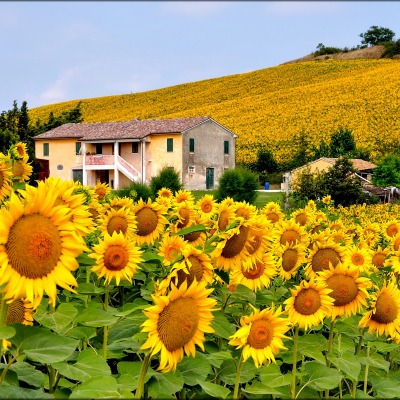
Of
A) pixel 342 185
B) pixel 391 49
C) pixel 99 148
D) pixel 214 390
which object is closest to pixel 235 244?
pixel 214 390

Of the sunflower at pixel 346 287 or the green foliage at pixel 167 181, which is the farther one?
the green foliage at pixel 167 181

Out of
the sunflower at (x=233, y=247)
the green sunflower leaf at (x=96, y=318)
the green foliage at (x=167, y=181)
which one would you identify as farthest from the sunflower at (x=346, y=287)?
the green foliage at (x=167, y=181)

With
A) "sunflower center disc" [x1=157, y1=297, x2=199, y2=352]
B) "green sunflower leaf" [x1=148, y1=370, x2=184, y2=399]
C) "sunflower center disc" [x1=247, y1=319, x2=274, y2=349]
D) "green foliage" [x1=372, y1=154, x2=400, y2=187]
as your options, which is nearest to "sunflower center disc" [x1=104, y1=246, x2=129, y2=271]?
"green sunflower leaf" [x1=148, y1=370, x2=184, y2=399]

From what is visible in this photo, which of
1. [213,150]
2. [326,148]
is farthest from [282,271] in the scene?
[326,148]

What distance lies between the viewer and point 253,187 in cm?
2425

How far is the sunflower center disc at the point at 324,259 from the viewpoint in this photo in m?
3.31

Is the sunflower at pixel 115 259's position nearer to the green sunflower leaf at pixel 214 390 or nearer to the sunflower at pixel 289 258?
the green sunflower leaf at pixel 214 390

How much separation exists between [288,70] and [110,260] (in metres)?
83.8

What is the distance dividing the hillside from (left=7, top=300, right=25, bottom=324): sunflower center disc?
4962cm

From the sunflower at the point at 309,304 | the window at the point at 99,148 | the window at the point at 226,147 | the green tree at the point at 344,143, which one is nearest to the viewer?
the sunflower at the point at 309,304

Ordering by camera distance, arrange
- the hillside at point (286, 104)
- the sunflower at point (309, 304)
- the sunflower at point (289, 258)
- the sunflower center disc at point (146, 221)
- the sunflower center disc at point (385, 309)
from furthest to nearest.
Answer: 1. the hillside at point (286, 104)
2. the sunflower center disc at point (146, 221)
3. the sunflower at point (289, 258)
4. the sunflower center disc at point (385, 309)
5. the sunflower at point (309, 304)

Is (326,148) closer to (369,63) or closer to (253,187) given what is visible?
(253,187)

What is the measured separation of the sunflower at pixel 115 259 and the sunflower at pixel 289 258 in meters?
1.04

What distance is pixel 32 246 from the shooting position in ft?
5.79
